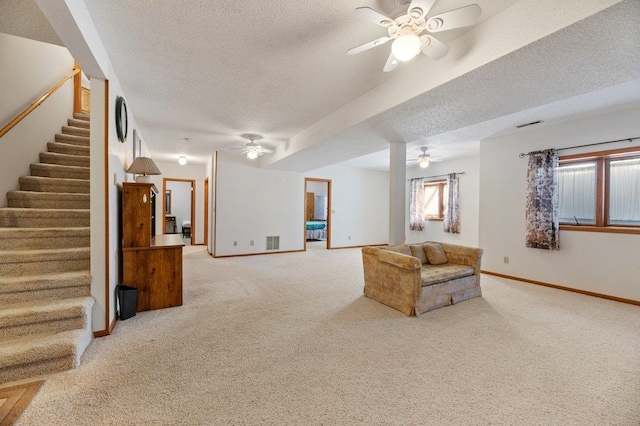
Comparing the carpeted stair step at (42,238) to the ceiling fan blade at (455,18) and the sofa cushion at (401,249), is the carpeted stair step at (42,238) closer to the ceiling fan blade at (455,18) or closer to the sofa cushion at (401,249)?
the sofa cushion at (401,249)

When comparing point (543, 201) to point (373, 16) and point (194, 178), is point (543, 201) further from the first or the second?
point (194, 178)

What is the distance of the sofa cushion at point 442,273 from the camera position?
313 centimetres

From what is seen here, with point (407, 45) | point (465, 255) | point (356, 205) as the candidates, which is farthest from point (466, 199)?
point (407, 45)

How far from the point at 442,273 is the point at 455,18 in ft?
8.65

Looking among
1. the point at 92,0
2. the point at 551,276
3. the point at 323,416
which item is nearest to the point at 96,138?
the point at 92,0

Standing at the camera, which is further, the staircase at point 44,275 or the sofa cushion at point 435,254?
the sofa cushion at point 435,254

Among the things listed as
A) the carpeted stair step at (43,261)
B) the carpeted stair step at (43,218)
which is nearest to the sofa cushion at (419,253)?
the carpeted stair step at (43,261)

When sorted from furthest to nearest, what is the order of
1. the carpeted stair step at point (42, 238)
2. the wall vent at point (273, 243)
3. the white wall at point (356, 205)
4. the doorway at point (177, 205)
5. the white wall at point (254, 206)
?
the doorway at point (177, 205), the white wall at point (356, 205), the wall vent at point (273, 243), the white wall at point (254, 206), the carpeted stair step at point (42, 238)

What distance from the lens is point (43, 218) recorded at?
110 inches

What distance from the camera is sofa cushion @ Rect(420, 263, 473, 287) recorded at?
10.3 ft

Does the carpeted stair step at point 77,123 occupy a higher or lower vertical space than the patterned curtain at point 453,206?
higher

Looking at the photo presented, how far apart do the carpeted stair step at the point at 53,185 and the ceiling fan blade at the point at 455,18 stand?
13.2ft

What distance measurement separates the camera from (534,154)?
4.36 m

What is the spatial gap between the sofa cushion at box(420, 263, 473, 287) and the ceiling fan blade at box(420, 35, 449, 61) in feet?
7.28
